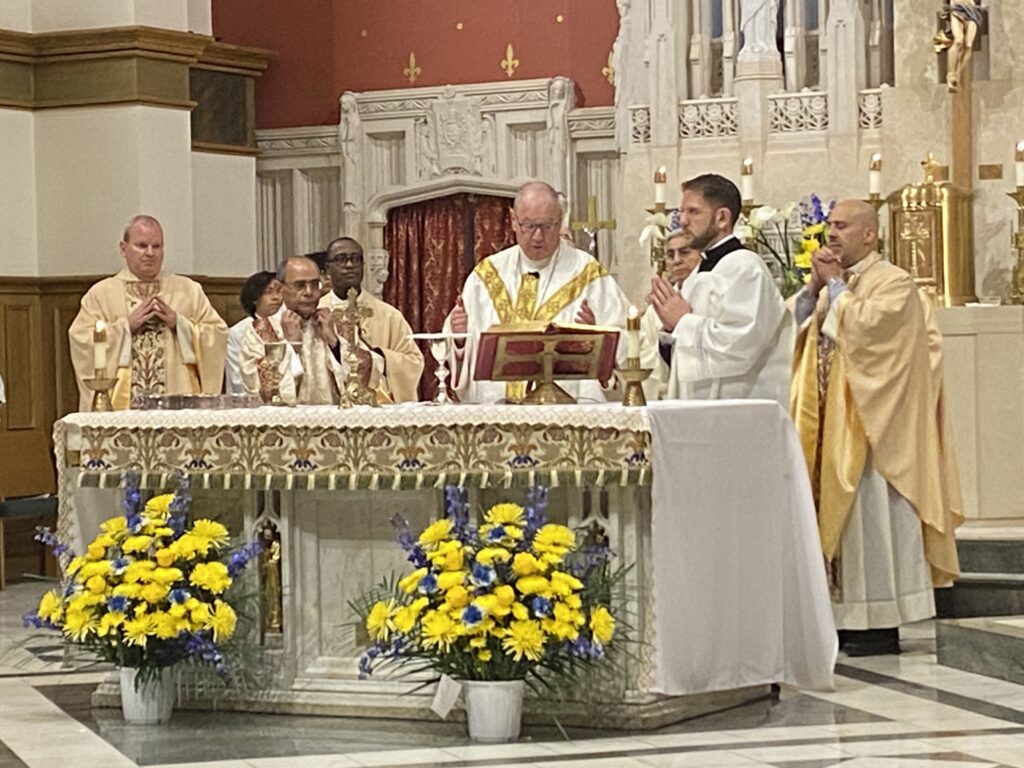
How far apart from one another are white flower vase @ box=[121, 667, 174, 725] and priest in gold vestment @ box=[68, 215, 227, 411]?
2.42 meters

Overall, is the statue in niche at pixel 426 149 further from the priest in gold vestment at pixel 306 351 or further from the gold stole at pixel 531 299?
the priest in gold vestment at pixel 306 351

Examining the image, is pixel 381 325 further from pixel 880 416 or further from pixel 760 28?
pixel 760 28

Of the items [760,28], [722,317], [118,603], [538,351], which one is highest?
[760,28]

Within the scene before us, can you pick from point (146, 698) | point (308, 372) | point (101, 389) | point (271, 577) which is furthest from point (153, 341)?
point (146, 698)

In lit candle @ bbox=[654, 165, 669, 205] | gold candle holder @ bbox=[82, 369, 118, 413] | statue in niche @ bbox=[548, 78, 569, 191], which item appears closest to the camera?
gold candle holder @ bbox=[82, 369, 118, 413]

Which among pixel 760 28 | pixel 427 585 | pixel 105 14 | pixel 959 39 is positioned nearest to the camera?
pixel 427 585

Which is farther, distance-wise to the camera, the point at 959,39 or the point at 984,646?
the point at 959,39

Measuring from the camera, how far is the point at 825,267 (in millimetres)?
8875

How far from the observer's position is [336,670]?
7.45 metres

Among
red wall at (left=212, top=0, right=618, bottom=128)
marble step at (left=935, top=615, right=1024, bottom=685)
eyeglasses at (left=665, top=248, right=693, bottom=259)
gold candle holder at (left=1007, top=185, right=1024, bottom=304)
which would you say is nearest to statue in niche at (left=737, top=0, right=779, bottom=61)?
red wall at (left=212, top=0, right=618, bottom=128)

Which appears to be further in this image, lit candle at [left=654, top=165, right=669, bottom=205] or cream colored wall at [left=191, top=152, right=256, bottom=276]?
cream colored wall at [left=191, top=152, right=256, bottom=276]

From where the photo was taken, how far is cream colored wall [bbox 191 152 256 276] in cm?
1469

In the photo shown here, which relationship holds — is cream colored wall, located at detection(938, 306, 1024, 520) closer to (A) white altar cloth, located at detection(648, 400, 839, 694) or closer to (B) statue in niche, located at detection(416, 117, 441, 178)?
(A) white altar cloth, located at detection(648, 400, 839, 694)

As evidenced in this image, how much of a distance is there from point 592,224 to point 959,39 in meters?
2.80
